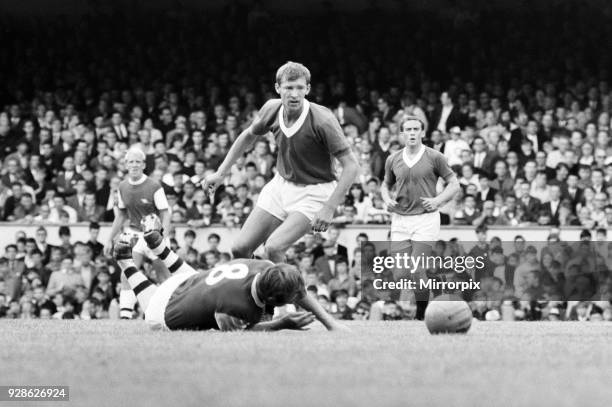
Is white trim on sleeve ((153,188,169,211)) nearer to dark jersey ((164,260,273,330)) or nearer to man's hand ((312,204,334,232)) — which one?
dark jersey ((164,260,273,330))

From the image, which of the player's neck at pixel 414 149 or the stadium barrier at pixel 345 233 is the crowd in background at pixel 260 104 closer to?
the stadium barrier at pixel 345 233

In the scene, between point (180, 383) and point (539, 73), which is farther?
point (539, 73)

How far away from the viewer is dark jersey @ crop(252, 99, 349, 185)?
9211 mm

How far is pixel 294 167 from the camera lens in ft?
31.2

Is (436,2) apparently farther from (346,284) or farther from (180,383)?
(180,383)

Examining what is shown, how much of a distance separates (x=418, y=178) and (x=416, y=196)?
197 mm

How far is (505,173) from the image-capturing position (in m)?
18.0

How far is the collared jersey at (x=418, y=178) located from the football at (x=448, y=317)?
11.4ft

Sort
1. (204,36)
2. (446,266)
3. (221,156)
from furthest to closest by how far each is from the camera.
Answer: (204,36) → (221,156) → (446,266)

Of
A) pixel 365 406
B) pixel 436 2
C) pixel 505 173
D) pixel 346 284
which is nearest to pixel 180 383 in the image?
pixel 365 406

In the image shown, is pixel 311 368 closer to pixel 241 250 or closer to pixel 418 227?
pixel 241 250

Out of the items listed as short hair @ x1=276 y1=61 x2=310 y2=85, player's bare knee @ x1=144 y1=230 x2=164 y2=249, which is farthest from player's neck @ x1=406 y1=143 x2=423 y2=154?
player's bare knee @ x1=144 y1=230 x2=164 y2=249

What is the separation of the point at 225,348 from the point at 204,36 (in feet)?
59.9

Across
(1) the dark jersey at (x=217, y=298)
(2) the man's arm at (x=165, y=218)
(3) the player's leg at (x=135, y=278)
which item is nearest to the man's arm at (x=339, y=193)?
(1) the dark jersey at (x=217, y=298)
